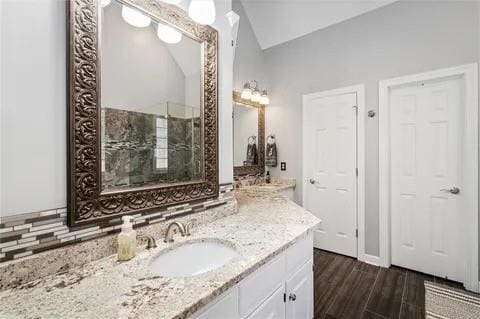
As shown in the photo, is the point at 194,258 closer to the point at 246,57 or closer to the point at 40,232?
the point at 40,232

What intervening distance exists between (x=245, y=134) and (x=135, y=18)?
2107mm

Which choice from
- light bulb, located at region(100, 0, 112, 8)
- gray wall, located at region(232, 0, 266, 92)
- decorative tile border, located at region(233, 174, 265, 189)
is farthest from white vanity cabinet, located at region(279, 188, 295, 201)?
light bulb, located at region(100, 0, 112, 8)

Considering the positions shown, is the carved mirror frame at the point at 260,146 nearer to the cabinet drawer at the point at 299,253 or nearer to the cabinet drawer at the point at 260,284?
the cabinet drawer at the point at 299,253

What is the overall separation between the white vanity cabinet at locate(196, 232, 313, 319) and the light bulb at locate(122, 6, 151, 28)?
1.29m

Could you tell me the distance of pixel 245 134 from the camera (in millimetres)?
3125

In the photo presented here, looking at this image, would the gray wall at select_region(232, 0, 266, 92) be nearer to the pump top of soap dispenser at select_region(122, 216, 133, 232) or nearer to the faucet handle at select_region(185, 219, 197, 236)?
the faucet handle at select_region(185, 219, 197, 236)

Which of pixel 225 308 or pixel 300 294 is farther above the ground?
pixel 225 308

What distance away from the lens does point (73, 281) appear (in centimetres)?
79

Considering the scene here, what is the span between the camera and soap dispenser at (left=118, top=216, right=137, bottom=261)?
95 centimetres

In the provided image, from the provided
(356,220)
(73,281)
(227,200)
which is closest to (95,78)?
(73,281)

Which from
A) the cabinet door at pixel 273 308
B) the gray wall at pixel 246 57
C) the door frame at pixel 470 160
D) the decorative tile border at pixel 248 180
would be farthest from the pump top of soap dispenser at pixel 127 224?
the door frame at pixel 470 160

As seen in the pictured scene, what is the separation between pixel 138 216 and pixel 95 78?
0.64 metres

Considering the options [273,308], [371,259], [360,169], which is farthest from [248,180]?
[273,308]

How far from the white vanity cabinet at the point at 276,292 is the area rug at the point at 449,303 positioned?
3.94ft
